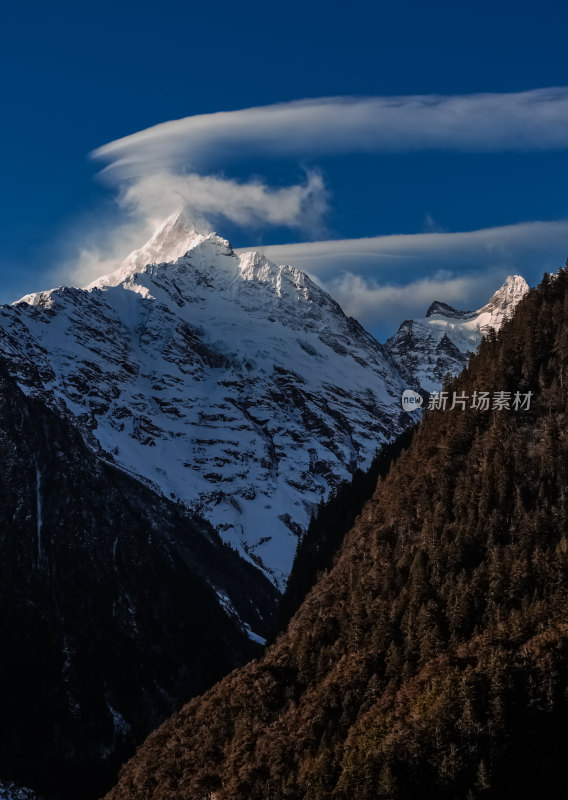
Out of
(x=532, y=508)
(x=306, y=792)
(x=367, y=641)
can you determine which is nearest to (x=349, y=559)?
(x=367, y=641)

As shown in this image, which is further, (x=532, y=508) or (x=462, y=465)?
(x=462, y=465)

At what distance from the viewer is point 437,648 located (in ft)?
387

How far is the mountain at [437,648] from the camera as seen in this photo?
342 ft

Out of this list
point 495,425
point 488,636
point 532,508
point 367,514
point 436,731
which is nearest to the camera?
point 436,731

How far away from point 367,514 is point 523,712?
2045 inches

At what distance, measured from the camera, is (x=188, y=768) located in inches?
5192

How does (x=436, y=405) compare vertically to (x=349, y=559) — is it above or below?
above

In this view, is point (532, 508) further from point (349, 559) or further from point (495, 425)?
point (349, 559)

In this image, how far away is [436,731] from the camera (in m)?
104

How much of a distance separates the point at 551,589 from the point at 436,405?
161 feet

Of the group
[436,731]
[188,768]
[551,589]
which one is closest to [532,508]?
[551,589]

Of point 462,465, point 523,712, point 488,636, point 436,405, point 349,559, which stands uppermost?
point 436,405

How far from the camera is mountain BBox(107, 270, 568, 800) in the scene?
10419 centimetres

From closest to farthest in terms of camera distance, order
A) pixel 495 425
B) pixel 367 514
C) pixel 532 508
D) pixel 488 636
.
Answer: pixel 488 636, pixel 532 508, pixel 495 425, pixel 367 514
